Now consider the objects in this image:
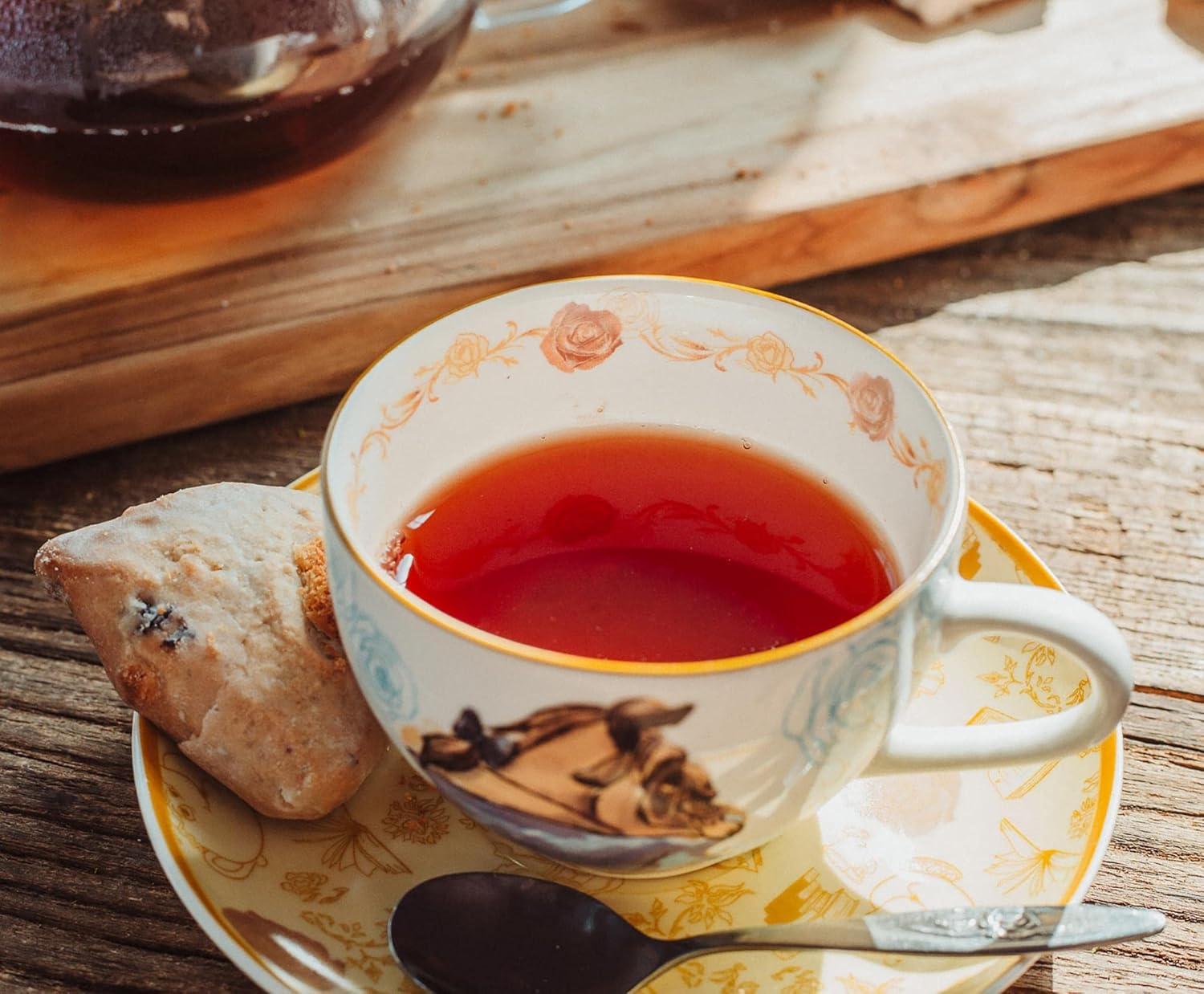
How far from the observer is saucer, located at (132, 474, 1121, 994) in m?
0.61

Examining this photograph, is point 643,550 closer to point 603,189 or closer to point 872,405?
point 872,405

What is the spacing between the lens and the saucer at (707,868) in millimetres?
609

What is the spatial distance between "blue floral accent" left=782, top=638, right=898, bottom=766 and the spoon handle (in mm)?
85

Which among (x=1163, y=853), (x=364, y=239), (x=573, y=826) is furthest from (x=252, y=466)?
(x=1163, y=853)

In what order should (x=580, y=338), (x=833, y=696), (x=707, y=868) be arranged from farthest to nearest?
(x=580, y=338), (x=707, y=868), (x=833, y=696)

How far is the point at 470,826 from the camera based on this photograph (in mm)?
696

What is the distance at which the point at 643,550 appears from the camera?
29.9 inches

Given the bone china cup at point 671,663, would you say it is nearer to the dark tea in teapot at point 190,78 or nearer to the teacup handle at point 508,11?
the dark tea in teapot at point 190,78

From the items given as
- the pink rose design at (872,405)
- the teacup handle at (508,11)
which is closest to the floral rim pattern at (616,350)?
the pink rose design at (872,405)

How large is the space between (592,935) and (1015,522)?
1.75 feet

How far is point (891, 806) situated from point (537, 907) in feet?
0.65

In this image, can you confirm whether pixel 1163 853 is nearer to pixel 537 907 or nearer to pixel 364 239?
pixel 537 907

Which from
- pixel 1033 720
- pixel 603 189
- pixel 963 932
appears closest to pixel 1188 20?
pixel 603 189

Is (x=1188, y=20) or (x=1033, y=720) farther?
(x=1188, y=20)
